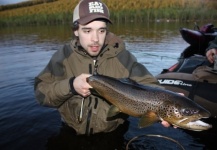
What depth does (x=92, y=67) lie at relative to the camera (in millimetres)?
3822

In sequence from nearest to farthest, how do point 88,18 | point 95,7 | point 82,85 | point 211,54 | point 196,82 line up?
point 82,85 < point 88,18 < point 95,7 < point 196,82 < point 211,54

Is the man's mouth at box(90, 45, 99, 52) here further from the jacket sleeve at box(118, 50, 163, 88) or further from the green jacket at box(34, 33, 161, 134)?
the jacket sleeve at box(118, 50, 163, 88)

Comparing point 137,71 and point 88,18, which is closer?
point 88,18

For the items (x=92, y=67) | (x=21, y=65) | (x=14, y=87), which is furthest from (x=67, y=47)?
(x=21, y=65)

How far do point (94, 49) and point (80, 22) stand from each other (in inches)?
16.1

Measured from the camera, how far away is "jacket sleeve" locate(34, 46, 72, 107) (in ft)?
11.4

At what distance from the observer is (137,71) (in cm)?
378

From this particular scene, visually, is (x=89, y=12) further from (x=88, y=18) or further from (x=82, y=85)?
(x=82, y=85)

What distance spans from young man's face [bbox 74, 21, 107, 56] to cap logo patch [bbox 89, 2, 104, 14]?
Answer: 0.49 ft

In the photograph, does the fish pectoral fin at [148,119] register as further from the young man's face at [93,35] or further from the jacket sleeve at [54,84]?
the young man's face at [93,35]

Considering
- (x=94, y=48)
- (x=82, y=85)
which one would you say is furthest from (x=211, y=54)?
(x=82, y=85)

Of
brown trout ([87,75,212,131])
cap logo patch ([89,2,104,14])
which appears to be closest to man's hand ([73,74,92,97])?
brown trout ([87,75,212,131])

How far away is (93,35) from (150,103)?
117 cm

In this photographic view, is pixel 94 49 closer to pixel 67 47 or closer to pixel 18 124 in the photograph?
pixel 67 47
